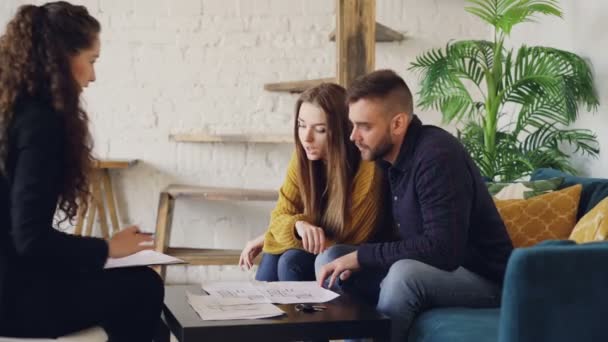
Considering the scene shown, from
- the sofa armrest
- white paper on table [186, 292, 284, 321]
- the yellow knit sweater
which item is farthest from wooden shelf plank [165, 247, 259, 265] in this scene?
the sofa armrest

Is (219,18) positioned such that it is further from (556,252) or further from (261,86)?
(556,252)

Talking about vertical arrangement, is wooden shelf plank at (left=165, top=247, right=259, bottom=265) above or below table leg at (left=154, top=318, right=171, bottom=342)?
below

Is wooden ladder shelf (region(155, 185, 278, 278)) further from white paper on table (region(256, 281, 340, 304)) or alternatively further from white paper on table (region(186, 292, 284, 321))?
white paper on table (region(186, 292, 284, 321))

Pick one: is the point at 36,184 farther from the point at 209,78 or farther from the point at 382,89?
the point at 209,78

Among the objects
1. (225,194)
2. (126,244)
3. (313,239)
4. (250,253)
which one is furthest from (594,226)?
(225,194)

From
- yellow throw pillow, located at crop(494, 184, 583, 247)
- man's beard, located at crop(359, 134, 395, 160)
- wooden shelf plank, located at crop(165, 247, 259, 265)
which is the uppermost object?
man's beard, located at crop(359, 134, 395, 160)

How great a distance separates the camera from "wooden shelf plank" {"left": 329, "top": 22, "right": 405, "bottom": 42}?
14.6 feet

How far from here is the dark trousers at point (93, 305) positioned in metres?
1.88

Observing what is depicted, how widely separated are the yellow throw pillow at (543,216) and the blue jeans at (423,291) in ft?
1.28

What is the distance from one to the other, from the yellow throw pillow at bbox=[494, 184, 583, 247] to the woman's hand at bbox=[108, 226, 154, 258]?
50.2 inches

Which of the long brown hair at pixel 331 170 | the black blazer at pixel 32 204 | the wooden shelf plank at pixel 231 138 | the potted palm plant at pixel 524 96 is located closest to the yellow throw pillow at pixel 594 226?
the long brown hair at pixel 331 170

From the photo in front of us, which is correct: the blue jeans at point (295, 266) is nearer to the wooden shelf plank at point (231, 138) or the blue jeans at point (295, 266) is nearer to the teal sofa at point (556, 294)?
the teal sofa at point (556, 294)

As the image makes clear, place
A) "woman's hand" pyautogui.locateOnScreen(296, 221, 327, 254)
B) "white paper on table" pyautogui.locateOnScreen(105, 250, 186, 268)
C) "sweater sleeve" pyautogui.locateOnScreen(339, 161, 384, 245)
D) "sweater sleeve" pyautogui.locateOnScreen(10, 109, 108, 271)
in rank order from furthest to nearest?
"sweater sleeve" pyautogui.locateOnScreen(339, 161, 384, 245) → "woman's hand" pyautogui.locateOnScreen(296, 221, 327, 254) → "white paper on table" pyautogui.locateOnScreen(105, 250, 186, 268) → "sweater sleeve" pyautogui.locateOnScreen(10, 109, 108, 271)

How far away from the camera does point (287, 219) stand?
2820 millimetres
